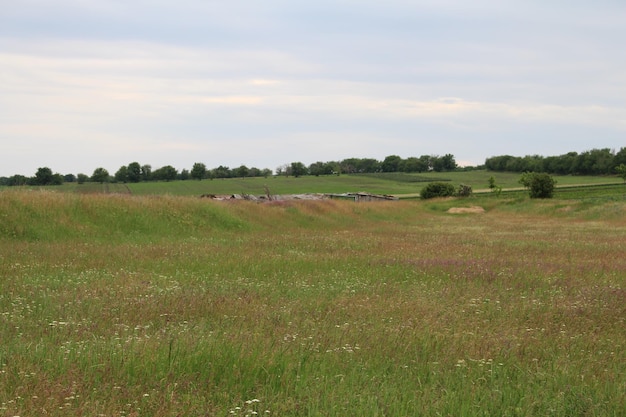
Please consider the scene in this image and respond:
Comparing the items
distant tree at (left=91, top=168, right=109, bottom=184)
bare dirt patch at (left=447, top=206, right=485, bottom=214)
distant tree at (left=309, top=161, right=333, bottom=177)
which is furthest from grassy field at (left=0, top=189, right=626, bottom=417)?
distant tree at (left=309, top=161, right=333, bottom=177)

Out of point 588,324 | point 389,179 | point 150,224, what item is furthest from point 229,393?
point 389,179

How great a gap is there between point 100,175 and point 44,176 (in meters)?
30.4

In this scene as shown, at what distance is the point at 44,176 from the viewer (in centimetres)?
6900

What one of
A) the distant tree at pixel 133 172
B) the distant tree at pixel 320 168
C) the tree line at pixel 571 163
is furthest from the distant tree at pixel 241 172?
the tree line at pixel 571 163

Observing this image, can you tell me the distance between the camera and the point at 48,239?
22.9 meters

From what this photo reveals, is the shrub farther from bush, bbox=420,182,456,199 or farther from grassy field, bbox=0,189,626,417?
grassy field, bbox=0,189,626,417

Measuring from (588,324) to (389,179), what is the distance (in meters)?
157

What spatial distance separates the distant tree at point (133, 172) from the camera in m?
112

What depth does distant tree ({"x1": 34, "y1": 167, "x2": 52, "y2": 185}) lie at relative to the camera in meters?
67.8

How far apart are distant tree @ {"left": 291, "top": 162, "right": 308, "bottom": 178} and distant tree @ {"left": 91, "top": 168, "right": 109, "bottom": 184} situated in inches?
2915

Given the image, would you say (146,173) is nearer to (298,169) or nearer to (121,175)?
(121,175)

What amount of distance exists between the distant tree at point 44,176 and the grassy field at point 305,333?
52857 mm

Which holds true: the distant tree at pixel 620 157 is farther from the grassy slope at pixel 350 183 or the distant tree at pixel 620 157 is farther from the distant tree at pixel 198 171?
the distant tree at pixel 198 171

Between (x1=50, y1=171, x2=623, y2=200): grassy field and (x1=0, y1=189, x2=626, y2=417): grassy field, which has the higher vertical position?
(x1=50, y1=171, x2=623, y2=200): grassy field
